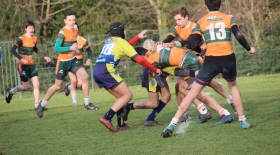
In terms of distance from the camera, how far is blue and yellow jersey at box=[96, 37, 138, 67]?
323 inches

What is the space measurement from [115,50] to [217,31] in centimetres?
172

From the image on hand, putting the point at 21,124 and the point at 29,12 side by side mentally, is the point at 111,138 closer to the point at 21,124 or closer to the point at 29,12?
the point at 21,124

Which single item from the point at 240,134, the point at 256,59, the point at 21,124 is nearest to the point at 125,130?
the point at 240,134

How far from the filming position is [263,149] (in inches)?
245

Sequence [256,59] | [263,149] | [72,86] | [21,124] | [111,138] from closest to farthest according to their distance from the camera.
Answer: [263,149] < [111,138] < [21,124] < [72,86] < [256,59]

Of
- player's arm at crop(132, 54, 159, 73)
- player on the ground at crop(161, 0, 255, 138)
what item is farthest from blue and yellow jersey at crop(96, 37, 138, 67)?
player on the ground at crop(161, 0, 255, 138)

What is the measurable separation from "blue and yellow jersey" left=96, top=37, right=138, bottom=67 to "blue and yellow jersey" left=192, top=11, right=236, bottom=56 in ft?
4.05

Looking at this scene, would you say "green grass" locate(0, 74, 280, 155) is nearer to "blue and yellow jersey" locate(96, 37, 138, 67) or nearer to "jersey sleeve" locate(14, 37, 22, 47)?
"blue and yellow jersey" locate(96, 37, 138, 67)

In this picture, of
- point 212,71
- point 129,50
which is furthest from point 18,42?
point 212,71

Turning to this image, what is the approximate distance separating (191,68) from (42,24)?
19663 mm

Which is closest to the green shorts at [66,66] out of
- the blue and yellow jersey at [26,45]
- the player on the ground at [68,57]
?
the player on the ground at [68,57]

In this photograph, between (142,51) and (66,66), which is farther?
(66,66)

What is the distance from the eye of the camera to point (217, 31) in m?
7.45

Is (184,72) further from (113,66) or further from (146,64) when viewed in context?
(113,66)
